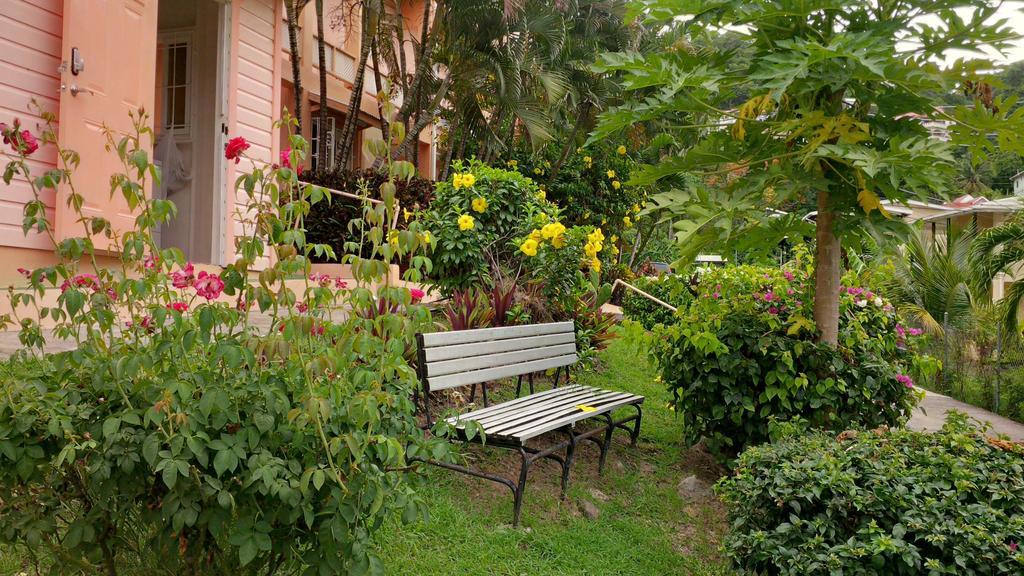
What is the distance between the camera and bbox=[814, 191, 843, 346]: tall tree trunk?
172 inches

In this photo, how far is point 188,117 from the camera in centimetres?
884

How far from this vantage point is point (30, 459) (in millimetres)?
1884

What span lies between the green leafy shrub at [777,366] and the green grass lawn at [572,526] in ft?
1.21

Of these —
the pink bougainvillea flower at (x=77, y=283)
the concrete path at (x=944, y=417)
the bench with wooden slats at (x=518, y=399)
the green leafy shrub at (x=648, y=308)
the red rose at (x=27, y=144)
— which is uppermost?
the red rose at (x=27, y=144)

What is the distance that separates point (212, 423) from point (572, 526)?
220cm

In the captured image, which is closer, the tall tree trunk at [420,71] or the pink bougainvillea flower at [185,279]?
the pink bougainvillea flower at [185,279]

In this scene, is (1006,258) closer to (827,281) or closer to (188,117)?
(827,281)

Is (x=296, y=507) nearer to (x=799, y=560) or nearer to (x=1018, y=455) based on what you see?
(x=799, y=560)

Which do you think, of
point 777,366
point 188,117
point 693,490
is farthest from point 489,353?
point 188,117

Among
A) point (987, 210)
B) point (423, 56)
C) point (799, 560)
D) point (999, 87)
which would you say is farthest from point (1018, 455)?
point (987, 210)

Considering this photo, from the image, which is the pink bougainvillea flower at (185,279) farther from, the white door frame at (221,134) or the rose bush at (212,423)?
the white door frame at (221,134)

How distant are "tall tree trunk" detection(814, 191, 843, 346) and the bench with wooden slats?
121 centimetres

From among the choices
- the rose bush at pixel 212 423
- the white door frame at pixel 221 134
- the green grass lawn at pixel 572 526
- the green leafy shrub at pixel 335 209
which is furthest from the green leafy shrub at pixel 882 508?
the green leafy shrub at pixel 335 209

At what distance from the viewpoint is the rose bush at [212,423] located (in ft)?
6.05
